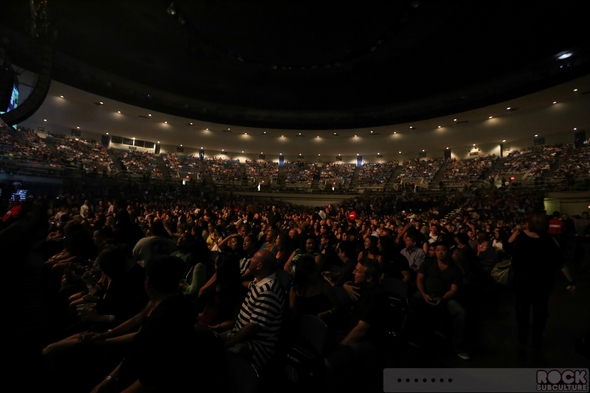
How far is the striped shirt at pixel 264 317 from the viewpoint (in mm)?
2207

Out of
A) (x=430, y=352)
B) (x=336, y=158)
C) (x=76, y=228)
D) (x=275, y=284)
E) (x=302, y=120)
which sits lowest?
(x=430, y=352)

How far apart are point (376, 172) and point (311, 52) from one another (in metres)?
16.3

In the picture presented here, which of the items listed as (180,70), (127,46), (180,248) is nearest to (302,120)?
(180,70)

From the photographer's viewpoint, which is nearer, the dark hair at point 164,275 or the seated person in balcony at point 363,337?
the dark hair at point 164,275

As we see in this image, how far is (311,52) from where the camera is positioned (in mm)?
20469

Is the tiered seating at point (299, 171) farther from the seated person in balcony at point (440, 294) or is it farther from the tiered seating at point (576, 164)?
the seated person in balcony at point (440, 294)

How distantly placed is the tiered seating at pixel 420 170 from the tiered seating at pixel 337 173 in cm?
579

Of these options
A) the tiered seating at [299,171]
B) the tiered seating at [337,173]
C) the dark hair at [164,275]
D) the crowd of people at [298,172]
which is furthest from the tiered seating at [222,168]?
the dark hair at [164,275]

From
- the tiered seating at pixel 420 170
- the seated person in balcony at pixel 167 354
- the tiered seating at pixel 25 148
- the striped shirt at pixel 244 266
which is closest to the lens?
the seated person in balcony at pixel 167 354

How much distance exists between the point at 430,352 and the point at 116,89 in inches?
1095

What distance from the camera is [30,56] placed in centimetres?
1727

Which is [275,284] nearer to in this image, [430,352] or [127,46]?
[430,352]

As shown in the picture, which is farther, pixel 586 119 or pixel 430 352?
pixel 586 119

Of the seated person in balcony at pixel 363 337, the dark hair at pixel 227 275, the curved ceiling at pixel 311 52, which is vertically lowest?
the seated person in balcony at pixel 363 337
